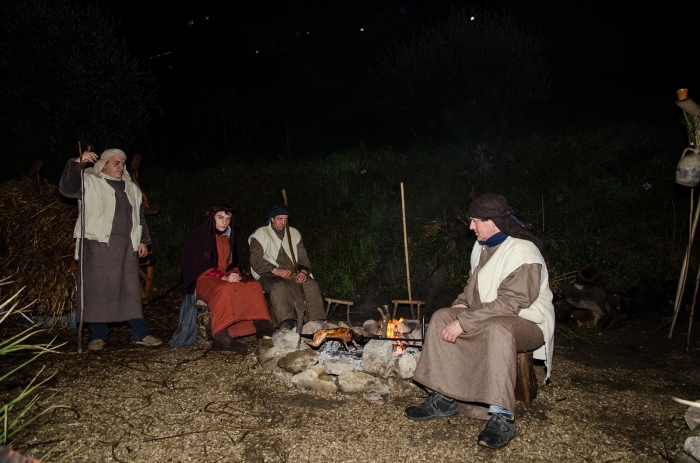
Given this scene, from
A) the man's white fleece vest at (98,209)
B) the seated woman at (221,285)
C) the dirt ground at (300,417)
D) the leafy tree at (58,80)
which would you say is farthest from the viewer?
the leafy tree at (58,80)

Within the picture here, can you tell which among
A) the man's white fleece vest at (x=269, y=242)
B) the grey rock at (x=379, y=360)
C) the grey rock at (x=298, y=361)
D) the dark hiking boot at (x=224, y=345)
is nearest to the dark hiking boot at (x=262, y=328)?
the dark hiking boot at (x=224, y=345)

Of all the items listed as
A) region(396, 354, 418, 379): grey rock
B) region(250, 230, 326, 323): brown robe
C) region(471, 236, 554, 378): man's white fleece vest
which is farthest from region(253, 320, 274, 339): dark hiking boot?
region(471, 236, 554, 378): man's white fleece vest

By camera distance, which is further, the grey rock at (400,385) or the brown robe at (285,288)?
the brown robe at (285,288)

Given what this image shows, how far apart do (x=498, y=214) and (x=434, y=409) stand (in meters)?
1.53

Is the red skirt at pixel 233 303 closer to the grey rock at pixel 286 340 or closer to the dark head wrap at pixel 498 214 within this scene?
the grey rock at pixel 286 340

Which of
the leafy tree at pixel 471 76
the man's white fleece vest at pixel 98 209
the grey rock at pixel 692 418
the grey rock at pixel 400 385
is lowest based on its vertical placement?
the grey rock at pixel 400 385

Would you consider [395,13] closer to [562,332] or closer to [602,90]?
[602,90]

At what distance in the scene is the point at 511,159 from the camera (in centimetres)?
805

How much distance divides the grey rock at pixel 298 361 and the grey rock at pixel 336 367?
0.14 m

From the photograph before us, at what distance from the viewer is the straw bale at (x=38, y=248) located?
20.1 ft

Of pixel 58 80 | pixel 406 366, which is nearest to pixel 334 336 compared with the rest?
pixel 406 366

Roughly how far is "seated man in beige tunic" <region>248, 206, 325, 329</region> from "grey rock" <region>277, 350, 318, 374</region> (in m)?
0.99

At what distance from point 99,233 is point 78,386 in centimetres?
169

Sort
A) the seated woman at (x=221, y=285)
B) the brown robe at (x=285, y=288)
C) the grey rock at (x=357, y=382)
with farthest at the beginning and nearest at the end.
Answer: the brown robe at (x=285, y=288)
the seated woman at (x=221, y=285)
the grey rock at (x=357, y=382)
